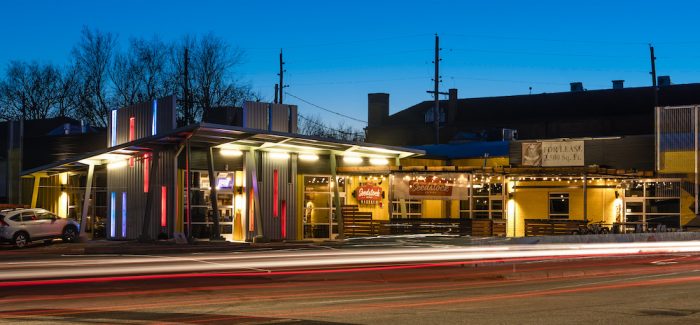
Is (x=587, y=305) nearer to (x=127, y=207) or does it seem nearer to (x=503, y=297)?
(x=503, y=297)

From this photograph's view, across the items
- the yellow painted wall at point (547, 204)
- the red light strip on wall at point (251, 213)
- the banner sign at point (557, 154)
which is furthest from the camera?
the banner sign at point (557, 154)

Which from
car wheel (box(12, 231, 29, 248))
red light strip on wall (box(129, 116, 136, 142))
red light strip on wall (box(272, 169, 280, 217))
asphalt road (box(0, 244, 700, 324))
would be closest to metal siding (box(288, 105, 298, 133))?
red light strip on wall (box(272, 169, 280, 217))

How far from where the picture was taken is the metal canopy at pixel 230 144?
30220 mm

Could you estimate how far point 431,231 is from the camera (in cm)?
3556

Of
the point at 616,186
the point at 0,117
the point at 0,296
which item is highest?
the point at 0,117

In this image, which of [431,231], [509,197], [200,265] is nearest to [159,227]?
[431,231]

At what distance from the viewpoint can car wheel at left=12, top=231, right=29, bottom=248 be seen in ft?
114

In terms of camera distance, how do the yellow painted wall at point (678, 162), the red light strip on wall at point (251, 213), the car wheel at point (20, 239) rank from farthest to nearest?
the yellow painted wall at point (678, 162), the red light strip on wall at point (251, 213), the car wheel at point (20, 239)

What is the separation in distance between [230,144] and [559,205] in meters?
16.8

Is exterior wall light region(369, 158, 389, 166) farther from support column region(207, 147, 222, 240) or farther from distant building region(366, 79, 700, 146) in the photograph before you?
distant building region(366, 79, 700, 146)

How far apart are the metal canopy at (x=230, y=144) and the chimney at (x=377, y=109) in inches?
1852

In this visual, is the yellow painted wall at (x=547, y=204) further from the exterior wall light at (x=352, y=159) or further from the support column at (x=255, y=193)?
the support column at (x=255, y=193)

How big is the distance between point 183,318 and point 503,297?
6016 millimetres

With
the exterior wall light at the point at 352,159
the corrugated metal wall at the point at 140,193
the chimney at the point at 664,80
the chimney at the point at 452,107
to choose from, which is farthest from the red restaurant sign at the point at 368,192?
the chimney at the point at 664,80
